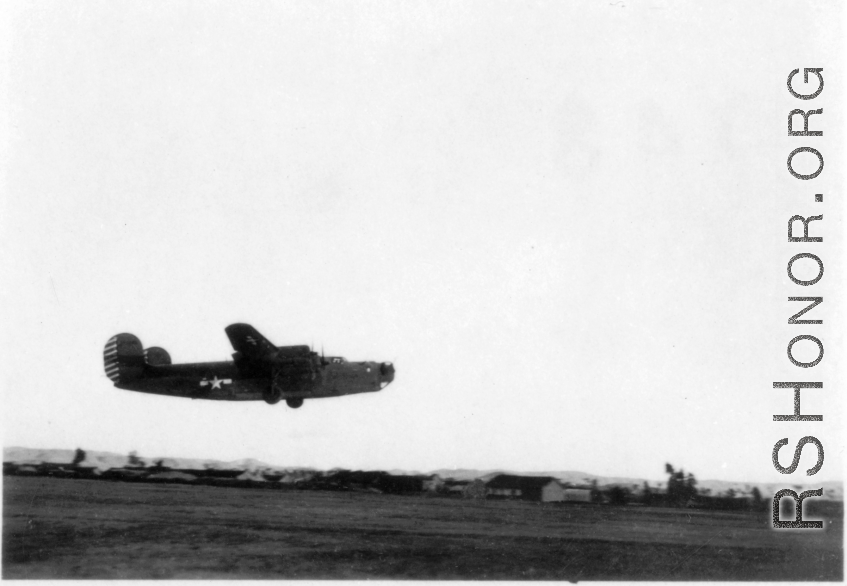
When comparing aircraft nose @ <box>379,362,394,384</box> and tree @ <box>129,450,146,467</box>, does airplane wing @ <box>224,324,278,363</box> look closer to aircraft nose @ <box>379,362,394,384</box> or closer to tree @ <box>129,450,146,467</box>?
aircraft nose @ <box>379,362,394,384</box>

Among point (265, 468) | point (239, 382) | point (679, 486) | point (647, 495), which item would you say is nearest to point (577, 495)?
point (647, 495)

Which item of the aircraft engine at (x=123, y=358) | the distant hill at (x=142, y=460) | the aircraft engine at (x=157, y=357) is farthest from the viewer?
the aircraft engine at (x=157, y=357)

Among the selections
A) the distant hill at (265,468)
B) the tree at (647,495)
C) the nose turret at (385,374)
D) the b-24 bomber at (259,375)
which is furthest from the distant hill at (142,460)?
the tree at (647,495)

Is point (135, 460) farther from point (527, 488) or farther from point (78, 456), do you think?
point (527, 488)

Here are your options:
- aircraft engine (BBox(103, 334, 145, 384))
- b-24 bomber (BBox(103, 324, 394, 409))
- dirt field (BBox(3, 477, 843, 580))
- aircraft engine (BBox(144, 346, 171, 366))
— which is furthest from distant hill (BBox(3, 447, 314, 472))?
aircraft engine (BBox(144, 346, 171, 366))

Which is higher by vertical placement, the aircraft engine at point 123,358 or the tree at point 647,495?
the aircraft engine at point 123,358

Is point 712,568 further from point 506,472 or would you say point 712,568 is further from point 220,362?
point 220,362

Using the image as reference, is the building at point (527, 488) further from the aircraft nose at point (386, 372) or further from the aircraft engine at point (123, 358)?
the aircraft engine at point (123, 358)

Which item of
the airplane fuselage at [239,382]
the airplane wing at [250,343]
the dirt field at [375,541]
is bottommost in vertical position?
the dirt field at [375,541]
